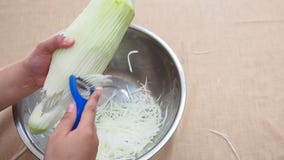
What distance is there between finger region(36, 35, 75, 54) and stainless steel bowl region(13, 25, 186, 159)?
0.49 ft

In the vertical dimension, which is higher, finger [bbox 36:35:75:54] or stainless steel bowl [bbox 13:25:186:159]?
finger [bbox 36:35:75:54]

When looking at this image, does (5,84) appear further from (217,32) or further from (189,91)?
(217,32)

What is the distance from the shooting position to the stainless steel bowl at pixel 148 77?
0.69m

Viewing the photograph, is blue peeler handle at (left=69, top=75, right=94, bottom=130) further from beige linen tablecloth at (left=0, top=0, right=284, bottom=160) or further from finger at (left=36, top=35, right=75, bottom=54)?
beige linen tablecloth at (left=0, top=0, right=284, bottom=160)

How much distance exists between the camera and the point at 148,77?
886mm

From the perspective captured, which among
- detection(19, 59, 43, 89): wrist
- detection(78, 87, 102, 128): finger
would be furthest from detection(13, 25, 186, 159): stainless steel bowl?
detection(78, 87, 102, 128): finger

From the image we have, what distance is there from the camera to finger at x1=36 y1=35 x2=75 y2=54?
2.08ft

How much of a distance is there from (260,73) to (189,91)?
188 mm

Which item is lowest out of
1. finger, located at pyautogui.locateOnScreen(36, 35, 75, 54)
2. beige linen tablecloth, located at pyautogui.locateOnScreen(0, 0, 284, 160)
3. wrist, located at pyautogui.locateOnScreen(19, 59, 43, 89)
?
beige linen tablecloth, located at pyautogui.locateOnScreen(0, 0, 284, 160)

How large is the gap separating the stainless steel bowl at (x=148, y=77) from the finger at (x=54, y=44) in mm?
148

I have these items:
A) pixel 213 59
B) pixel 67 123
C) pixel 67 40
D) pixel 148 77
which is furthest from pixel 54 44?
pixel 213 59

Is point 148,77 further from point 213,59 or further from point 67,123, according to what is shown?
point 67,123

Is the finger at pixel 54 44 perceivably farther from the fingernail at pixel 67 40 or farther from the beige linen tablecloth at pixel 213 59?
the beige linen tablecloth at pixel 213 59

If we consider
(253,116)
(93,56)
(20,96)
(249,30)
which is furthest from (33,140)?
(249,30)
